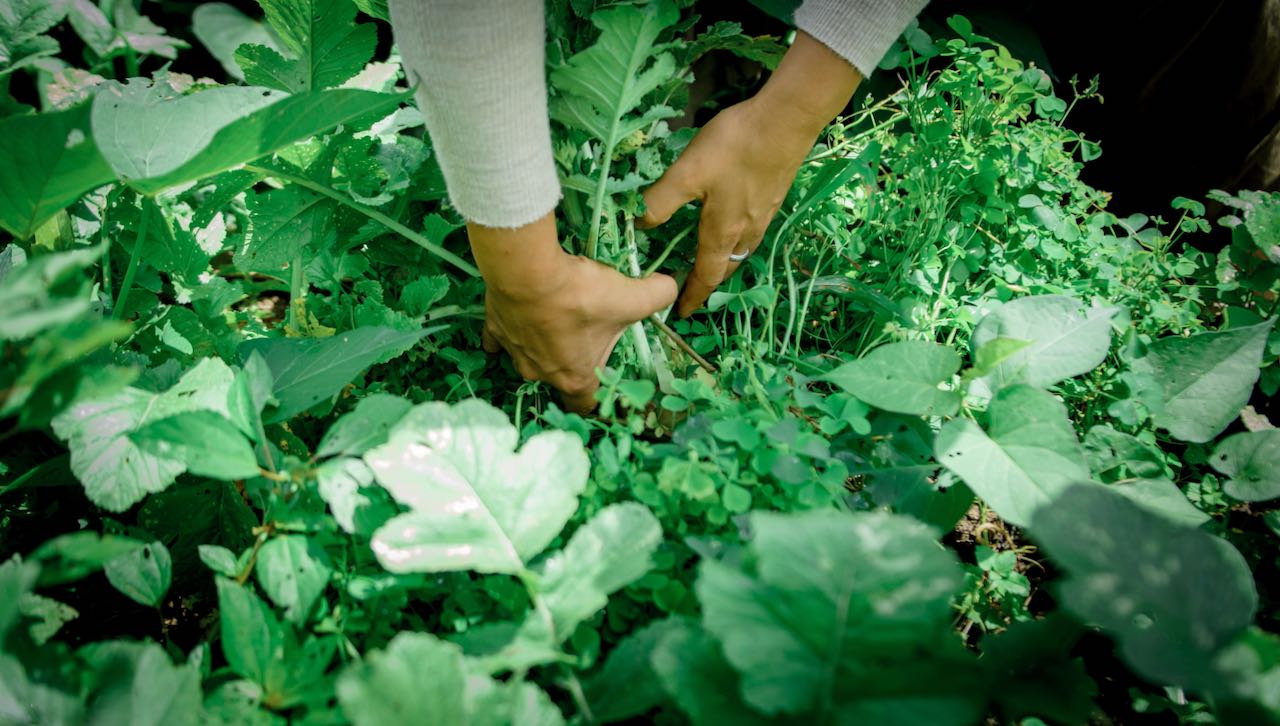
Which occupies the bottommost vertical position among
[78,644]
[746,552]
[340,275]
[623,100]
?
[78,644]

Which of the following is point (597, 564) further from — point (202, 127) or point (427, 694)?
point (202, 127)

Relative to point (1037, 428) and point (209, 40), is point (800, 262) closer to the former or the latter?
point (1037, 428)

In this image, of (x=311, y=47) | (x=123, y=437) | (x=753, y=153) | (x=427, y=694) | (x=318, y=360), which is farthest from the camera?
(x=311, y=47)

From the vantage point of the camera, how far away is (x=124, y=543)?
0.56 m

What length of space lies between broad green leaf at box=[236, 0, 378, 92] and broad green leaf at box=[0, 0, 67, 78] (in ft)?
1.30

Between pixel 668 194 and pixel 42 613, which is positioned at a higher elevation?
pixel 668 194

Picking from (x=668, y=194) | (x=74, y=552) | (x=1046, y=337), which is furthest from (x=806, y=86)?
(x=74, y=552)

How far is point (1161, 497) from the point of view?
32.8 inches

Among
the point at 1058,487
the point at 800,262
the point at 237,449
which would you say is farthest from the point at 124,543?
the point at 800,262

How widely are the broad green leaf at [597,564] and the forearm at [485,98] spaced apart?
0.38 meters

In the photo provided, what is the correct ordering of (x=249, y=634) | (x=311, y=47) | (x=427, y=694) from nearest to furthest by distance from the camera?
(x=427, y=694), (x=249, y=634), (x=311, y=47)

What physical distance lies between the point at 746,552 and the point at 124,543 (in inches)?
19.5

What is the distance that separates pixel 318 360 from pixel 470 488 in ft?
1.02

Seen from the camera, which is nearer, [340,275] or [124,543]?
[124,543]
